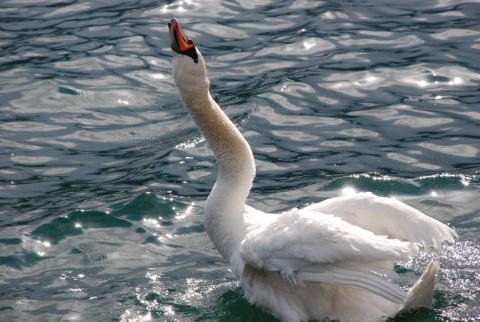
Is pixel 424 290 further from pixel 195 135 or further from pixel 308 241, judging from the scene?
pixel 195 135

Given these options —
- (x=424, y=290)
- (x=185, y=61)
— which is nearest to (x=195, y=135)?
(x=185, y=61)

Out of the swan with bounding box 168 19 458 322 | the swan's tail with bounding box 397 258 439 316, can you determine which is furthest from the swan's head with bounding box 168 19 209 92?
the swan's tail with bounding box 397 258 439 316

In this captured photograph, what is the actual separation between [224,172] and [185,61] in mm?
979

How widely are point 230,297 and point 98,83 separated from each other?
562 cm

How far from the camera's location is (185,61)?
7570 millimetres

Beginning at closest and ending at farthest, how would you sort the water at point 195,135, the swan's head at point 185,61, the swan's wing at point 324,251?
the swan's wing at point 324,251
the swan's head at point 185,61
the water at point 195,135

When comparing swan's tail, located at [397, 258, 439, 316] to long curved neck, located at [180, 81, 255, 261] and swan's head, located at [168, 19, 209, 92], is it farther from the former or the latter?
swan's head, located at [168, 19, 209, 92]

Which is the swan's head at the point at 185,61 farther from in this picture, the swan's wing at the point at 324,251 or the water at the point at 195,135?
the water at the point at 195,135

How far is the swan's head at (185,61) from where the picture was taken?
7.56m

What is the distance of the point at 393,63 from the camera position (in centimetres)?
1275

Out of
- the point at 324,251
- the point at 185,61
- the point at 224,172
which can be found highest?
the point at 185,61

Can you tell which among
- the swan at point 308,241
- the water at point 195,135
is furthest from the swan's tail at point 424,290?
the water at point 195,135

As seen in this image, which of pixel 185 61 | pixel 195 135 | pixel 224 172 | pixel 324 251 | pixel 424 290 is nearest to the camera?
pixel 324 251

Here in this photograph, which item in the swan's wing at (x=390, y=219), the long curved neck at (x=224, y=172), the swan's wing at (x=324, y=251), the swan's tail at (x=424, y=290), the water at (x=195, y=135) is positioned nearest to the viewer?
the swan's wing at (x=324, y=251)
